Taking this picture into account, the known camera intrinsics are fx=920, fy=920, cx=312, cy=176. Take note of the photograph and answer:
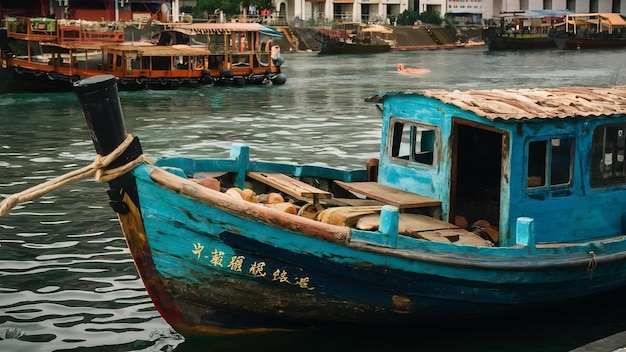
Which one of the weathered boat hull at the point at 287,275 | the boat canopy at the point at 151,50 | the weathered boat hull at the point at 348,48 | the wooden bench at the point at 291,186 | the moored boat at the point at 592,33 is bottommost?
the weathered boat hull at the point at 287,275

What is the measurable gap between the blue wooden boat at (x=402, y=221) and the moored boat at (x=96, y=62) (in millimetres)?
23121

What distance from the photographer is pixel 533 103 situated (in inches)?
326

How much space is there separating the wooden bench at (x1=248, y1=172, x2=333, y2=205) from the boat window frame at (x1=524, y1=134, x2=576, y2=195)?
1782 mm

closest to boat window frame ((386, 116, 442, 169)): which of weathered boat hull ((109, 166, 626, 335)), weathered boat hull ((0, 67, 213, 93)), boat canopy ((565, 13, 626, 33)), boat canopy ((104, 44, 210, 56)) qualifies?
weathered boat hull ((109, 166, 626, 335))

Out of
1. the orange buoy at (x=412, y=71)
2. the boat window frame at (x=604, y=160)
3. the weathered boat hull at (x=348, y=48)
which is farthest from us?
the weathered boat hull at (x=348, y=48)

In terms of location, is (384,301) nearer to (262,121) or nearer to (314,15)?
(262,121)

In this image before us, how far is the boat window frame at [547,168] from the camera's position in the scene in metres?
8.04

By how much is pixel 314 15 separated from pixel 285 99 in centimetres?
4679

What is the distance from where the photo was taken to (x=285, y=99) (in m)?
30.3

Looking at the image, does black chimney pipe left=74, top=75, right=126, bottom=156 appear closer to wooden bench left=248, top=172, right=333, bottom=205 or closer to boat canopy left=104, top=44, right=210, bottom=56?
wooden bench left=248, top=172, right=333, bottom=205

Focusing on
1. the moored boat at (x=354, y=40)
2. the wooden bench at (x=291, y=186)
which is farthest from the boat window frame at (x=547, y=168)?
the moored boat at (x=354, y=40)

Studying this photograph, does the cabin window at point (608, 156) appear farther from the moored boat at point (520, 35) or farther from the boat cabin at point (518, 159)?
the moored boat at point (520, 35)

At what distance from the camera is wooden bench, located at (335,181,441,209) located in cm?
836

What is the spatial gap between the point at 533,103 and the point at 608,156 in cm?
100
